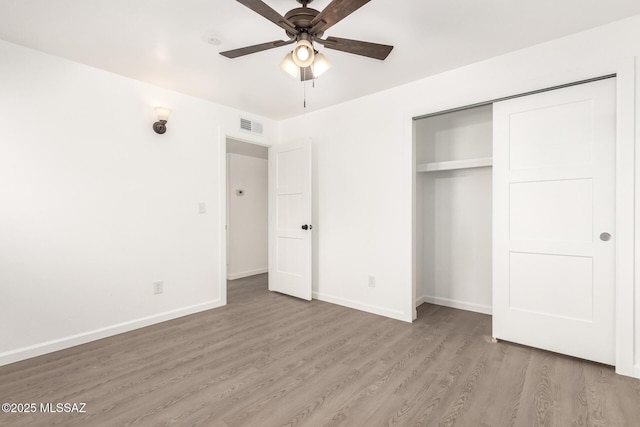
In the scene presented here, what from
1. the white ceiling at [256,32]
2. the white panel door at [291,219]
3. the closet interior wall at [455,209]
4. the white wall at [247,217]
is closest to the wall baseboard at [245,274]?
the white wall at [247,217]

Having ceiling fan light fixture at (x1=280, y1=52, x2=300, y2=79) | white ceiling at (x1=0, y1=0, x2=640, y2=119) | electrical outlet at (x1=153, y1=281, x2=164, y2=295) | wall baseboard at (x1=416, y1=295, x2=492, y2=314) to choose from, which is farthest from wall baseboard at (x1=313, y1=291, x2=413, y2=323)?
ceiling fan light fixture at (x1=280, y1=52, x2=300, y2=79)

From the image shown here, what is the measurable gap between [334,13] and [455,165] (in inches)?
98.2

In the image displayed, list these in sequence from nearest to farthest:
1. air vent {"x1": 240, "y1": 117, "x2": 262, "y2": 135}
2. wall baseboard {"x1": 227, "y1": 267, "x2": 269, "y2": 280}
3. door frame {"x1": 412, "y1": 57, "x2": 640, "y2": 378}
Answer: door frame {"x1": 412, "y1": 57, "x2": 640, "y2": 378} → air vent {"x1": 240, "y1": 117, "x2": 262, "y2": 135} → wall baseboard {"x1": 227, "y1": 267, "x2": 269, "y2": 280}

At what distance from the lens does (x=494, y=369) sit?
2352 mm

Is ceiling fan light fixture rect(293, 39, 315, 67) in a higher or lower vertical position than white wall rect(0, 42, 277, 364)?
higher

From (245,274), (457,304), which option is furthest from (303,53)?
(245,274)

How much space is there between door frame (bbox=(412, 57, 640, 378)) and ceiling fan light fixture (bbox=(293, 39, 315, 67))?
2254mm

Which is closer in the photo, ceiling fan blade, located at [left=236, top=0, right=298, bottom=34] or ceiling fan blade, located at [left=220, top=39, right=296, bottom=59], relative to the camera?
ceiling fan blade, located at [left=236, top=0, right=298, bottom=34]

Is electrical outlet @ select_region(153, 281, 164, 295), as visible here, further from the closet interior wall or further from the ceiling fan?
the closet interior wall

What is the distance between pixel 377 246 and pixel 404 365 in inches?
56.7

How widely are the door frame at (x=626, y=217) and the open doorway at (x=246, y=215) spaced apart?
4.30 meters

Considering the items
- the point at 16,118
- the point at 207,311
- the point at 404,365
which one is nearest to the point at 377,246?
the point at 404,365

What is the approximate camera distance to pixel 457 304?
12.6 ft

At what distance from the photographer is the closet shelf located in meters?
3.40
